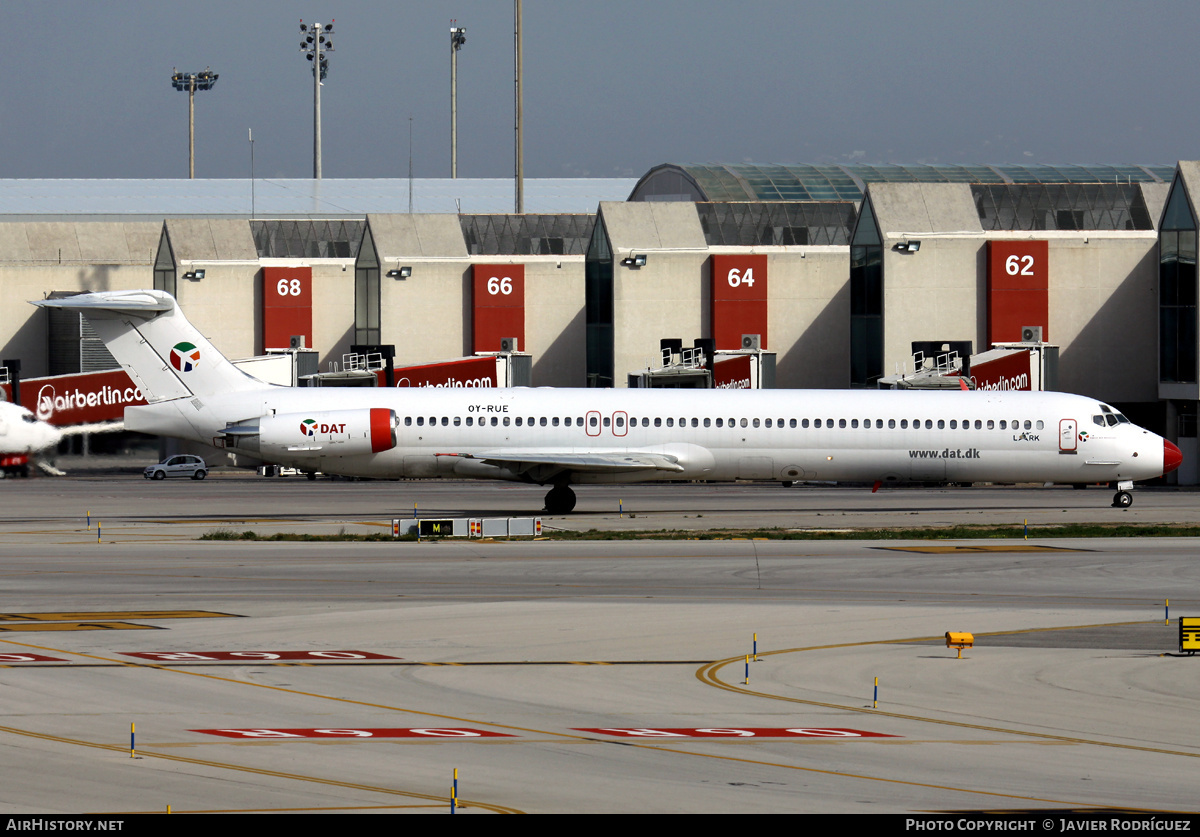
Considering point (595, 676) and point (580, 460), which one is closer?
point (595, 676)

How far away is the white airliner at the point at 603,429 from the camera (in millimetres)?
42031

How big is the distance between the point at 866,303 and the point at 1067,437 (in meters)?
28.2

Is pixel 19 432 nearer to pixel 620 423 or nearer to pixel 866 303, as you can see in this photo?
pixel 620 423

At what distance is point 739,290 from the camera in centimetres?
7269

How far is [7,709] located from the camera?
16.8m

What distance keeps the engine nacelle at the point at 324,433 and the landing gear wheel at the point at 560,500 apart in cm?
551

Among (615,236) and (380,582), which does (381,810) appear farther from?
(615,236)

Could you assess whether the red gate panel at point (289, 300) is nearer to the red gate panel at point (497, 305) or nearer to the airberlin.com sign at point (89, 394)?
the red gate panel at point (497, 305)

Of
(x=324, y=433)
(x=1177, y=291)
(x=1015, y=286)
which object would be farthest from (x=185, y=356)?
(x=1177, y=291)

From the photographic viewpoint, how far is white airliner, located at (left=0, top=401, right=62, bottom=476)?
27125mm

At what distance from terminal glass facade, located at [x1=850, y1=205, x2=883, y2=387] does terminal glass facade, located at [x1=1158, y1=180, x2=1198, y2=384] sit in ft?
42.7

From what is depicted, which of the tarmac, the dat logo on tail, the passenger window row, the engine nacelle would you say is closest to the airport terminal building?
the passenger window row

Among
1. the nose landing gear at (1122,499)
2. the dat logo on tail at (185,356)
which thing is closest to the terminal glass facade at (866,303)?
the nose landing gear at (1122,499)

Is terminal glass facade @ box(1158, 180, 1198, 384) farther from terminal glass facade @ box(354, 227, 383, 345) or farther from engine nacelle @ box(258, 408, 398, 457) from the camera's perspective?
terminal glass facade @ box(354, 227, 383, 345)
